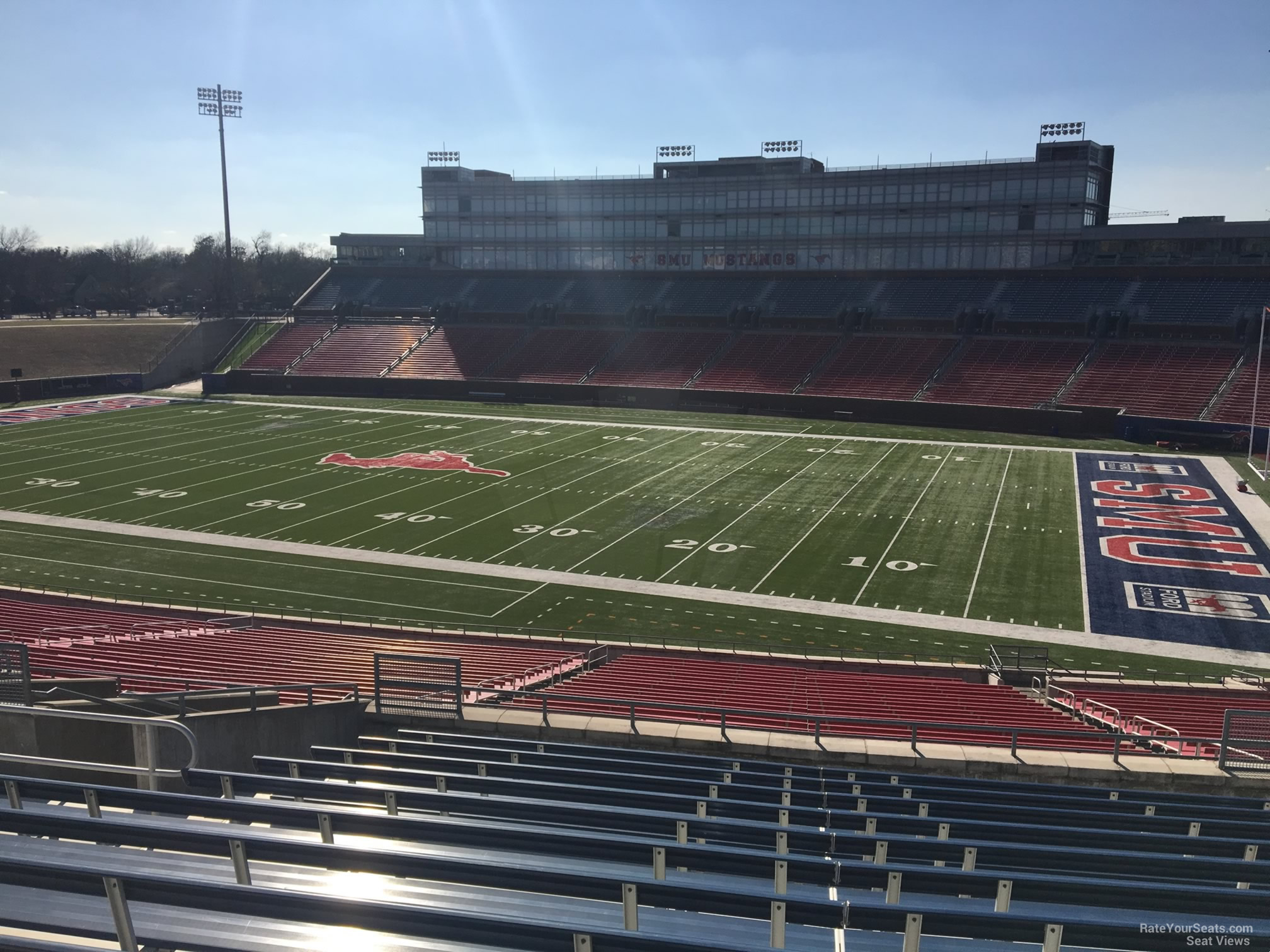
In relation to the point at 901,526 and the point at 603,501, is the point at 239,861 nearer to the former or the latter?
the point at 901,526

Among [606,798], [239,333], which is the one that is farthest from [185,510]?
[239,333]

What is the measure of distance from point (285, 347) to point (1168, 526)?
6316 cm

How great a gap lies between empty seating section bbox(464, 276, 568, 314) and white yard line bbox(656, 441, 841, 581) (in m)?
39.3

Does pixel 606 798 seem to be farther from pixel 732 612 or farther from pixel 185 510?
pixel 185 510

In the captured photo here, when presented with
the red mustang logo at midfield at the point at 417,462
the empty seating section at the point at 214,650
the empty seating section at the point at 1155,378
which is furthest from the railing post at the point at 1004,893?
the empty seating section at the point at 1155,378

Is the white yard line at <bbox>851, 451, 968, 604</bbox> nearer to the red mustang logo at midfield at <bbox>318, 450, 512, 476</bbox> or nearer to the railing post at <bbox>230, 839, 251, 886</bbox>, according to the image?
the red mustang logo at midfield at <bbox>318, 450, 512, 476</bbox>

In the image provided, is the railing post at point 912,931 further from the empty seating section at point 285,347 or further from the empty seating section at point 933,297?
the empty seating section at point 285,347

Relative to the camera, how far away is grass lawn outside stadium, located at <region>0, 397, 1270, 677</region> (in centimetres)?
2392

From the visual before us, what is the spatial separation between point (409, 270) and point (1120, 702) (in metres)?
76.8

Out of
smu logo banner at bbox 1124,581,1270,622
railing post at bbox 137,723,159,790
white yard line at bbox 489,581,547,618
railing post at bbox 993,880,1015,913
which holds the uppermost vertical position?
railing post at bbox 993,880,1015,913

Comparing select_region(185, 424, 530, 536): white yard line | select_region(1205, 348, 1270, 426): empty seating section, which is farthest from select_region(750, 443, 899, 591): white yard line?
select_region(1205, 348, 1270, 426): empty seating section

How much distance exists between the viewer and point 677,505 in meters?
34.8

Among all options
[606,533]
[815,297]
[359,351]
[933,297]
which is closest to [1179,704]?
[606,533]

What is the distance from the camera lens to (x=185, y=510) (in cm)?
3416
